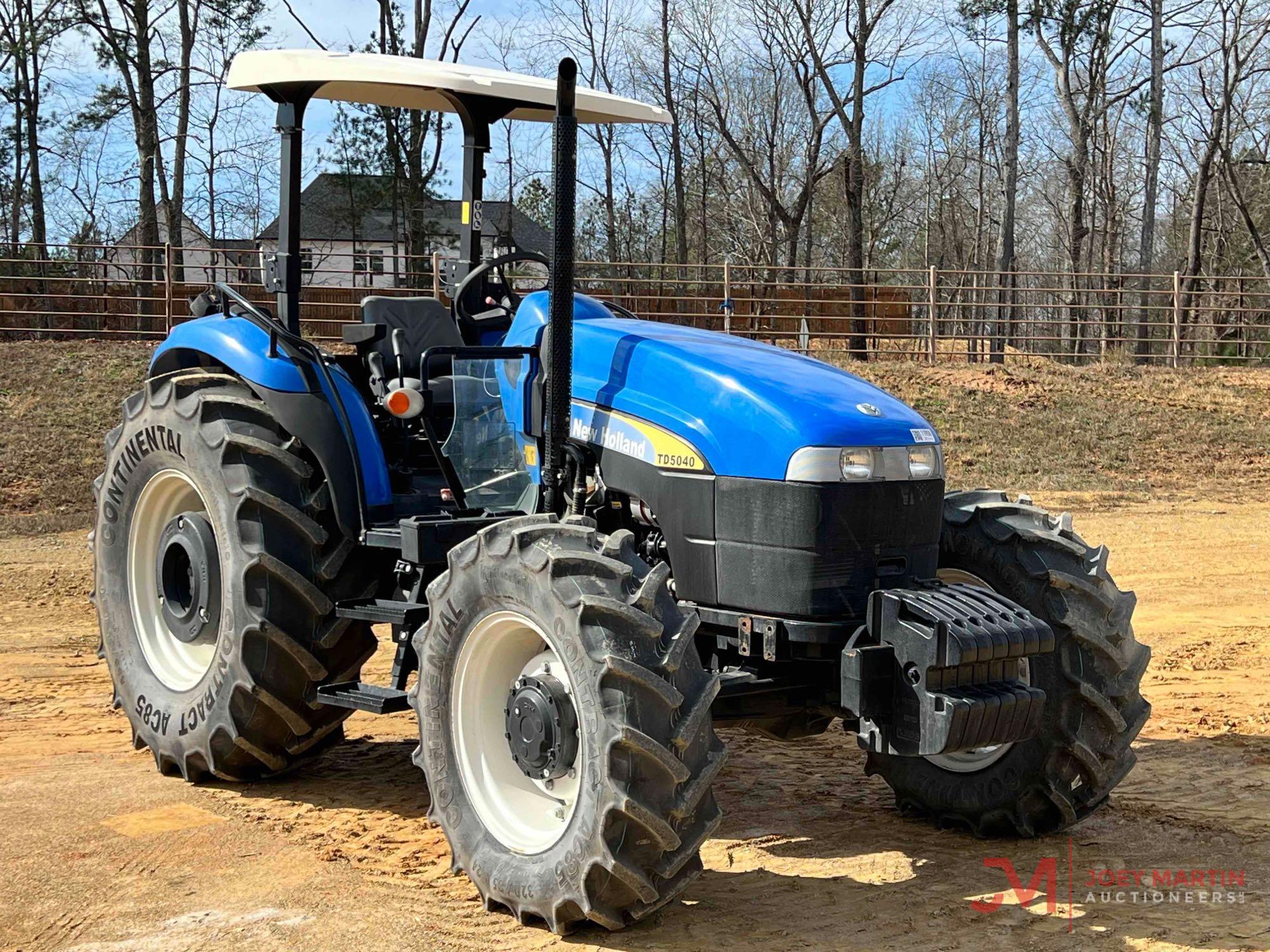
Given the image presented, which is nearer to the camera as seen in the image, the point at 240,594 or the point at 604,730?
the point at 604,730

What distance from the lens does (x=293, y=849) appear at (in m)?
4.64

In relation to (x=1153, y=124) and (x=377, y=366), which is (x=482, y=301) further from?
(x=1153, y=124)

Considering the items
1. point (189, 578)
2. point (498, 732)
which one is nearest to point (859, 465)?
point (498, 732)

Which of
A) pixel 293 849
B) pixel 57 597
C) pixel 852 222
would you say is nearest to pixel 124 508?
pixel 293 849

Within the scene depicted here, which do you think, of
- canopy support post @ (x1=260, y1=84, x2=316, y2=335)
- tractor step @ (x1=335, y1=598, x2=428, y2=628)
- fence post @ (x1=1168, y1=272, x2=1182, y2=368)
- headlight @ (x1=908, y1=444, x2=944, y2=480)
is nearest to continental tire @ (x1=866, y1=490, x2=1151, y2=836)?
headlight @ (x1=908, y1=444, x2=944, y2=480)

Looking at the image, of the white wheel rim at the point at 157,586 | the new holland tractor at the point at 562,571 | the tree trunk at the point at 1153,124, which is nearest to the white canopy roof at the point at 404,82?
the new holland tractor at the point at 562,571

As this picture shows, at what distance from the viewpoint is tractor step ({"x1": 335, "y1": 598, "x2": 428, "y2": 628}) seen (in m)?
4.71

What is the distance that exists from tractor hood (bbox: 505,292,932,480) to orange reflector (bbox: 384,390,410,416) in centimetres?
52

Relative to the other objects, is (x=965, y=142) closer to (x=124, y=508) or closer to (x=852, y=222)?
(x=852, y=222)

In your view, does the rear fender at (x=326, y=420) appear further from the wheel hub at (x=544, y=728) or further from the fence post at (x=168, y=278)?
the fence post at (x=168, y=278)

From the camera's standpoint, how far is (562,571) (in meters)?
3.78

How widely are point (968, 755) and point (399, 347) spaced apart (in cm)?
265

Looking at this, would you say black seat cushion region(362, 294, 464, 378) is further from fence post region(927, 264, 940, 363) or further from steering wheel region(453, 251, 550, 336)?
fence post region(927, 264, 940, 363)

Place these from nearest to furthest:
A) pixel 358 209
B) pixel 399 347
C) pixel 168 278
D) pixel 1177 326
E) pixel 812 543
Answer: pixel 812 543 < pixel 399 347 < pixel 168 278 < pixel 1177 326 < pixel 358 209
